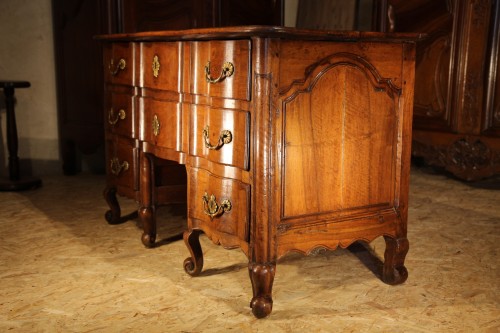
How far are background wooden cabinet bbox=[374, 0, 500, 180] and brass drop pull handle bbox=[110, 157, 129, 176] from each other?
2001mm

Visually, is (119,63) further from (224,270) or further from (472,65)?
(472,65)

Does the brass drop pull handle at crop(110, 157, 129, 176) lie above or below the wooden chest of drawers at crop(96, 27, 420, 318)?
below

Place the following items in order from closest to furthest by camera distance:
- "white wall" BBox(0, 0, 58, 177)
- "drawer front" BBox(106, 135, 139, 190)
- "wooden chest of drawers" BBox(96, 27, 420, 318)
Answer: "wooden chest of drawers" BBox(96, 27, 420, 318) → "drawer front" BBox(106, 135, 139, 190) → "white wall" BBox(0, 0, 58, 177)

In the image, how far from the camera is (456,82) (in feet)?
13.1

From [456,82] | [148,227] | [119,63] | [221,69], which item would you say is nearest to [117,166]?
[148,227]

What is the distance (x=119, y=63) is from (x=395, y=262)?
4.88 ft

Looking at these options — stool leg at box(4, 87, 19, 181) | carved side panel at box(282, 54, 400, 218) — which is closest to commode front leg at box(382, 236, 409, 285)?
carved side panel at box(282, 54, 400, 218)

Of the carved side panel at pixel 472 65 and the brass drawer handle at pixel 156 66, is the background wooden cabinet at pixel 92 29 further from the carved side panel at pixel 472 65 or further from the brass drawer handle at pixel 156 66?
the brass drawer handle at pixel 156 66

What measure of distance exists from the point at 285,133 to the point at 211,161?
325mm

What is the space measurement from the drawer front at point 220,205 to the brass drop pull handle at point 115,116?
697 millimetres

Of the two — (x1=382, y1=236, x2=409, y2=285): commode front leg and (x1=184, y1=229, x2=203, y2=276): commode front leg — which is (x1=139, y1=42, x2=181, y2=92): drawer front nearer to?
(x1=184, y1=229, x2=203, y2=276): commode front leg

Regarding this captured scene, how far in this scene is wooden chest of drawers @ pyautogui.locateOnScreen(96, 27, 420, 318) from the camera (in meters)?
1.93

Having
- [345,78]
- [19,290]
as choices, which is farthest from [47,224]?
[345,78]

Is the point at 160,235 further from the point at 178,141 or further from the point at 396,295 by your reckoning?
the point at 396,295
